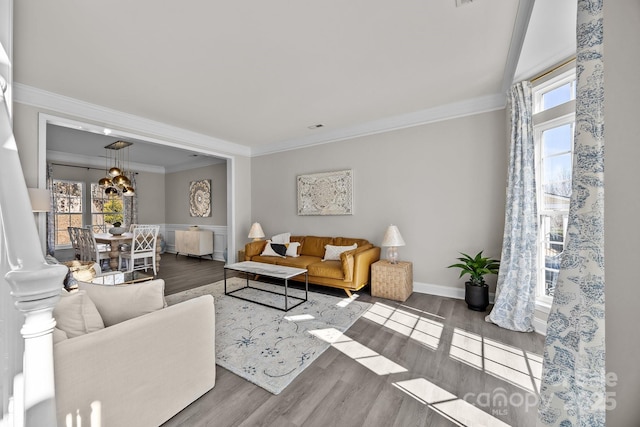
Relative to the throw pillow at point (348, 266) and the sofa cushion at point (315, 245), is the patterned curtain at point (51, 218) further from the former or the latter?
the throw pillow at point (348, 266)

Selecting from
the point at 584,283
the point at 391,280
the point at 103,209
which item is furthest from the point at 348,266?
the point at 103,209

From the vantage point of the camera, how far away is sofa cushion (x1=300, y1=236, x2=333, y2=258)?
4.73 metres

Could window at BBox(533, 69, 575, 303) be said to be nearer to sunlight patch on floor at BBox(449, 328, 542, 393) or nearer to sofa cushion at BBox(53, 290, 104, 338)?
sunlight patch on floor at BBox(449, 328, 542, 393)

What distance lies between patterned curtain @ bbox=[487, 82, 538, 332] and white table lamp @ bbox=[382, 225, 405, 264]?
4.19ft

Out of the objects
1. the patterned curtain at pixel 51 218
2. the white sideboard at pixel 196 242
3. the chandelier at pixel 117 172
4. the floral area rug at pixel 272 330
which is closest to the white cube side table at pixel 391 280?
the floral area rug at pixel 272 330

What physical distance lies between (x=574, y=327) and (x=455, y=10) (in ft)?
7.22

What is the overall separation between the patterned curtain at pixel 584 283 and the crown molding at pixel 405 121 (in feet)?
9.13

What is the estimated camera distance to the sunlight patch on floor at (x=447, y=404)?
5.08 feet

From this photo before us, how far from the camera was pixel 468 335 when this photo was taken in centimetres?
257

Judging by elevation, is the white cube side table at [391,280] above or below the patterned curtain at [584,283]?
below

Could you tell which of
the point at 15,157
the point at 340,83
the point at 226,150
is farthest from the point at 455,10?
the point at 226,150

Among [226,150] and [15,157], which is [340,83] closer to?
[15,157]

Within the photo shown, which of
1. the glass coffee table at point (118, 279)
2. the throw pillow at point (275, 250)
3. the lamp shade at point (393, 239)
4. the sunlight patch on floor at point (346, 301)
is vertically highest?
the lamp shade at point (393, 239)

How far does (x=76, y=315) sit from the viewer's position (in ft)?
4.27
